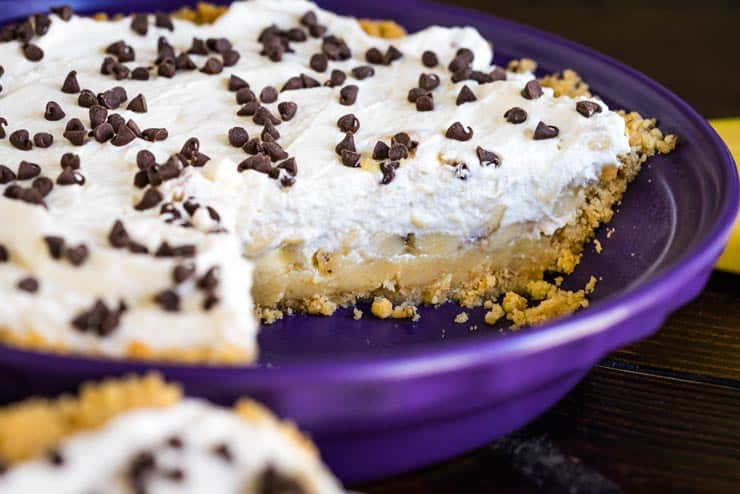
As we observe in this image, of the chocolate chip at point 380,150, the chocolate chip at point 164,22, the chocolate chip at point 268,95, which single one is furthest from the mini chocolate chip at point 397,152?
the chocolate chip at point 164,22

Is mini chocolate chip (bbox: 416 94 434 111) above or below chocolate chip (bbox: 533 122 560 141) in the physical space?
below

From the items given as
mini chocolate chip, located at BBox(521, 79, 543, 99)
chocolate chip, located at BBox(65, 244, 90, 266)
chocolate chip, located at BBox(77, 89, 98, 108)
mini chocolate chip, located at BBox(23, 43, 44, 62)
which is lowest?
mini chocolate chip, located at BBox(23, 43, 44, 62)

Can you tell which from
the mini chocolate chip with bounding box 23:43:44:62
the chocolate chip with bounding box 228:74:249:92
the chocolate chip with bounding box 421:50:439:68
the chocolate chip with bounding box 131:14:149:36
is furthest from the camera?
the chocolate chip with bounding box 131:14:149:36

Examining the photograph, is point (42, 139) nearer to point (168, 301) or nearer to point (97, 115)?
point (97, 115)

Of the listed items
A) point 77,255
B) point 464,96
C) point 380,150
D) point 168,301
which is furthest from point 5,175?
point 464,96

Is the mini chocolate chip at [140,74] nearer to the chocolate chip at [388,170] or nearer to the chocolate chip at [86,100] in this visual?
the chocolate chip at [86,100]

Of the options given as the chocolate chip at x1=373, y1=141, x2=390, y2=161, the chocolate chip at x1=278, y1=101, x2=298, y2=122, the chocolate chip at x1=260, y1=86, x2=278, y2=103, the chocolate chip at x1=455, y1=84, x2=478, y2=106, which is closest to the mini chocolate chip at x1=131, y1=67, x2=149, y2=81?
the chocolate chip at x1=260, y1=86, x2=278, y2=103

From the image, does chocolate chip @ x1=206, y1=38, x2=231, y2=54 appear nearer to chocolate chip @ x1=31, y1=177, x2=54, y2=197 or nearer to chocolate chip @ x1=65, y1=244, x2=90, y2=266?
chocolate chip @ x1=31, y1=177, x2=54, y2=197
